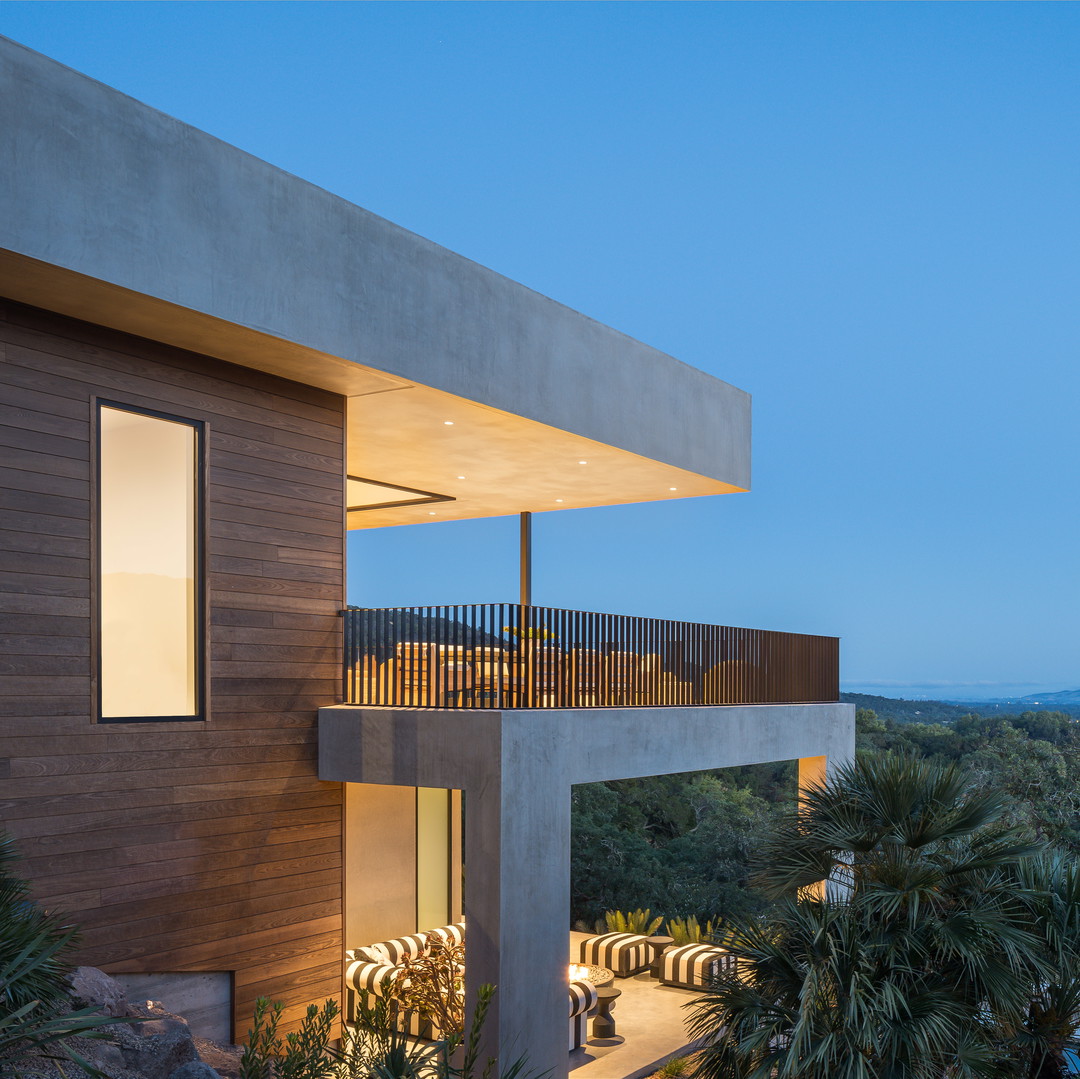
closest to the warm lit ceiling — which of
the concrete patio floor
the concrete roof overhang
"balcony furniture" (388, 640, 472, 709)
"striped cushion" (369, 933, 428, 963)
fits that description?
the concrete roof overhang

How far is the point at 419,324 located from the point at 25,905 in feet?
16.7

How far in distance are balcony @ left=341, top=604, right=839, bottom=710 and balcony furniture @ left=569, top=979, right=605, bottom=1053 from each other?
95.0 inches

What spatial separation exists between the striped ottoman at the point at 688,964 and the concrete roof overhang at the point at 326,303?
17.7ft

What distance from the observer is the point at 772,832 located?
8.23 meters

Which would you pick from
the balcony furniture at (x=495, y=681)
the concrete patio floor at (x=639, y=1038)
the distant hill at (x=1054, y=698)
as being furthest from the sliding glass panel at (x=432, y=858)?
the distant hill at (x=1054, y=698)

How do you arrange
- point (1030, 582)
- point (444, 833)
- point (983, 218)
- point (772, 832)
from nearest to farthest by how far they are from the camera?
1. point (772, 832)
2. point (444, 833)
3. point (1030, 582)
4. point (983, 218)

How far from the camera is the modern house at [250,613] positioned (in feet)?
23.2

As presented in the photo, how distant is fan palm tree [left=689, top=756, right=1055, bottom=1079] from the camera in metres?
6.38

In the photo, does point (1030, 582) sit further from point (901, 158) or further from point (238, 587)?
point (238, 587)

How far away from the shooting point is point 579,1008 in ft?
30.5

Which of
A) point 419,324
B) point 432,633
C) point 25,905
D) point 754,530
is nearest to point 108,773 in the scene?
point 25,905

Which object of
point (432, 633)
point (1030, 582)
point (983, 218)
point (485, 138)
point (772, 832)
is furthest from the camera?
point (485, 138)

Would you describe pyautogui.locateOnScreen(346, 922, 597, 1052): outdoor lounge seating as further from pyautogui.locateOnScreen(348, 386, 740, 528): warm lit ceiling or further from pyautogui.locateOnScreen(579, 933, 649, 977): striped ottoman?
pyautogui.locateOnScreen(348, 386, 740, 528): warm lit ceiling

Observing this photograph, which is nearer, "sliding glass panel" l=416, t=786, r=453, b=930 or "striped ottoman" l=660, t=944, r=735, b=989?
"sliding glass panel" l=416, t=786, r=453, b=930
